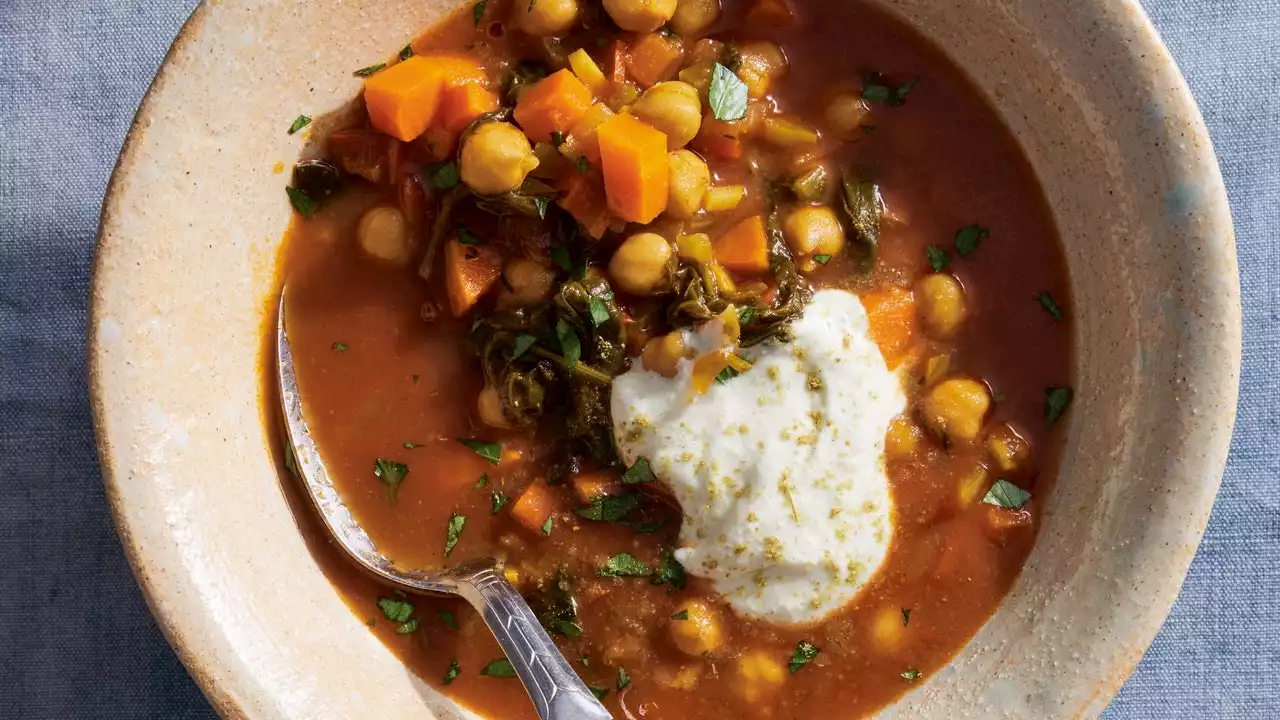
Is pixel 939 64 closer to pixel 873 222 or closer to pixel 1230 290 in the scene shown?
pixel 873 222

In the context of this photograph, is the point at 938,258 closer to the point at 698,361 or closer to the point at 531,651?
the point at 698,361

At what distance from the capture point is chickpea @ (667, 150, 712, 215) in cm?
338

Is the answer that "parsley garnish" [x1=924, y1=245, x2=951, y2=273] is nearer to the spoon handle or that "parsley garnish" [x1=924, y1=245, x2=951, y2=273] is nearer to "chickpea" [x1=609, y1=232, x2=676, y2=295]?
"chickpea" [x1=609, y1=232, x2=676, y2=295]

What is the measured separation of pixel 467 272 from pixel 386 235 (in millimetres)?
306

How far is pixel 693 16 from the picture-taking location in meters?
3.52

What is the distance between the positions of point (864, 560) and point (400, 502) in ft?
5.26

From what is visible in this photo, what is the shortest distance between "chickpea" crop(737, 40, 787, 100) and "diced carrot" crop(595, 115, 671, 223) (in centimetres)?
38

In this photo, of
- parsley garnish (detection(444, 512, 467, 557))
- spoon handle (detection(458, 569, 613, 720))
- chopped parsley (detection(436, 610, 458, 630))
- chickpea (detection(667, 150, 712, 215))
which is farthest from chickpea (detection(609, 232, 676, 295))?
chopped parsley (detection(436, 610, 458, 630))

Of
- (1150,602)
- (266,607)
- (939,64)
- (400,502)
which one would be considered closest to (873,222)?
(939,64)

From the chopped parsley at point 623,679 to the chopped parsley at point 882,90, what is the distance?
2.14 meters

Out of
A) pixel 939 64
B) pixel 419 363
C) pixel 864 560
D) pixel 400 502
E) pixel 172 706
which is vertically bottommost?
pixel 172 706

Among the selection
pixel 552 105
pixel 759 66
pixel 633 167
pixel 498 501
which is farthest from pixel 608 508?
pixel 759 66

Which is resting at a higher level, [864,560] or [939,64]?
[939,64]

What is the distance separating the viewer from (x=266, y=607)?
3414mm
